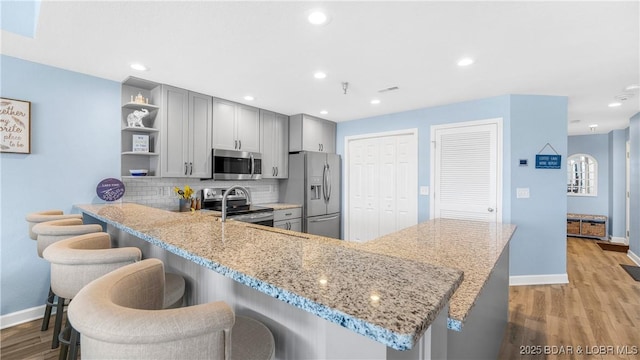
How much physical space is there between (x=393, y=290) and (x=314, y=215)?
3.98m

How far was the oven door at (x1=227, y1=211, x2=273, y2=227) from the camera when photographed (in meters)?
3.50

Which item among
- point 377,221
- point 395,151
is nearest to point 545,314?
point 377,221

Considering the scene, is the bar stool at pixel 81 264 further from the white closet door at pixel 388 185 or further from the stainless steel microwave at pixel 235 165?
the white closet door at pixel 388 185

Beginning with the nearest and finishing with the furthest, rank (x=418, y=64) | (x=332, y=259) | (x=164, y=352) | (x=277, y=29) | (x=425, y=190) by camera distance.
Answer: (x=164, y=352) → (x=332, y=259) → (x=277, y=29) → (x=418, y=64) → (x=425, y=190)

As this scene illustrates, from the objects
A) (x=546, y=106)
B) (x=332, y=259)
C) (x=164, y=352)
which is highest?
Answer: (x=546, y=106)

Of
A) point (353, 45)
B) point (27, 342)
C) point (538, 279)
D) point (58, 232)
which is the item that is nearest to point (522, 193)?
point (538, 279)

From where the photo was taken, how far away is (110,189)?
9.71 feet

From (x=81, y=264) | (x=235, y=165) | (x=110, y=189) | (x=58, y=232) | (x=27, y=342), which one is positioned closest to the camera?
(x=81, y=264)

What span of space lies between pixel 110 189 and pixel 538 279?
16.9ft

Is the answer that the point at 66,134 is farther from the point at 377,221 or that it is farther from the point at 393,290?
the point at 377,221

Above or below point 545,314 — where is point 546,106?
above

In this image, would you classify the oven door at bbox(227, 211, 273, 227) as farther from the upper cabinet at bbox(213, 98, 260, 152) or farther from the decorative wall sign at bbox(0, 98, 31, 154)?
the decorative wall sign at bbox(0, 98, 31, 154)

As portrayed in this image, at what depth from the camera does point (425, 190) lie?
410 cm

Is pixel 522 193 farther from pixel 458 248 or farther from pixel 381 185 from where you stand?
pixel 458 248
